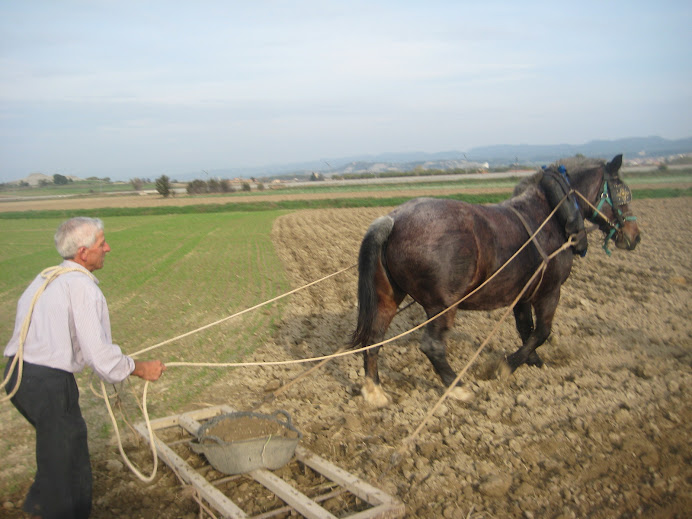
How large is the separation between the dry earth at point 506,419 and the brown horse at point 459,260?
0.45 m

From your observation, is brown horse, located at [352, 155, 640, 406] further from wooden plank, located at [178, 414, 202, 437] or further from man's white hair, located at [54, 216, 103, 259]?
man's white hair, located at [54, 216, 103, 259]

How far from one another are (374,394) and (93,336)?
Result: 3107 mm

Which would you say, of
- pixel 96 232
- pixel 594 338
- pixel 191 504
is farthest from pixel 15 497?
pixel 594 338

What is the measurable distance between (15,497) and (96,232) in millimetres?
2234

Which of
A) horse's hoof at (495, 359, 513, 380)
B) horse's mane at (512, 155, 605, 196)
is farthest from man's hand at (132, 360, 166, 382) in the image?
horse's mane at (512, 155, 605, 196)

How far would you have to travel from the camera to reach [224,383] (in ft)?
20.3

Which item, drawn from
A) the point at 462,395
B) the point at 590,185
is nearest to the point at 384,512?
the point at 462,395

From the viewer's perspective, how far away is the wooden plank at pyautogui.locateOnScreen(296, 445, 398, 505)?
3.51 meters

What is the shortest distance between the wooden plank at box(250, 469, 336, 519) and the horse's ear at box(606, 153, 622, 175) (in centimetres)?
515

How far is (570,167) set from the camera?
21.4 ft

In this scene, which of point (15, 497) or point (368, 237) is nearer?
point (15, 497)

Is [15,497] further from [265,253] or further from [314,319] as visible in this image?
[265,253]

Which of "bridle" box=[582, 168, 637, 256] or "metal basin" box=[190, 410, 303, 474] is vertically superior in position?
"bridle" box=[582, 168, 637, 256]

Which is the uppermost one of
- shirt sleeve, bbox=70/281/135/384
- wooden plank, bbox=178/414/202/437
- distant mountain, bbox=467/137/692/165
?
distant mountain, bbox=467/137/692/165
